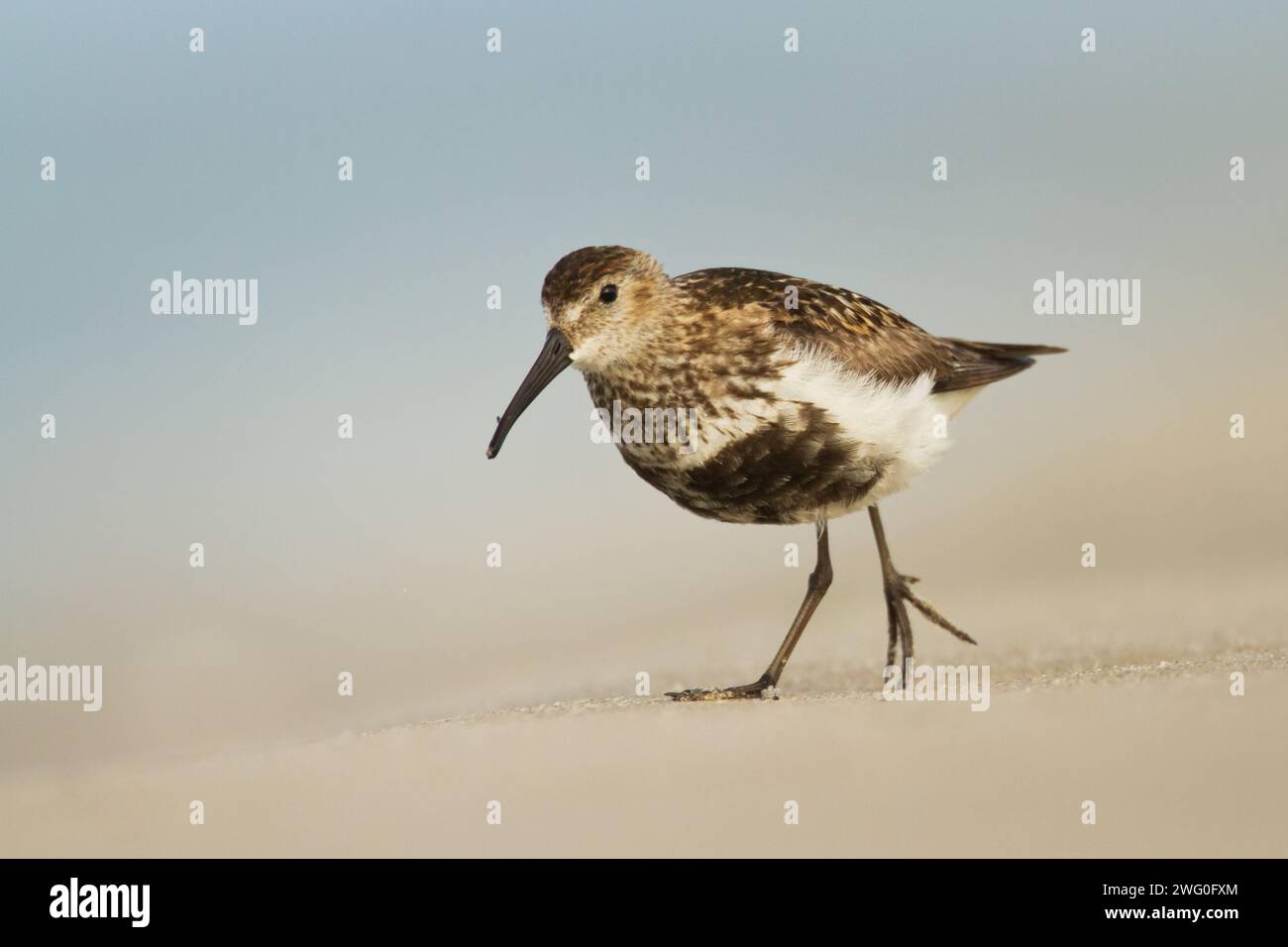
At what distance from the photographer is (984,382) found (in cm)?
916

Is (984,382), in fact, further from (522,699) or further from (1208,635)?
(522,699)

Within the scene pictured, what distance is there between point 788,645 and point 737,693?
383 mm

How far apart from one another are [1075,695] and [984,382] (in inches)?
78.6

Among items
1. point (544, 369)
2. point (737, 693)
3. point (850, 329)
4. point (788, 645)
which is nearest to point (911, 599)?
point (788, 645)

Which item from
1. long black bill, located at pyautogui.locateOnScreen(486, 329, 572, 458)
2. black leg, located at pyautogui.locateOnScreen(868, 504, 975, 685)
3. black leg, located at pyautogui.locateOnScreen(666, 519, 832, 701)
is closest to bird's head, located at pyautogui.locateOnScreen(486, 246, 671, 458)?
long black bill, located at pyautogui.locateOnScreen(486, 329, 572, 458)

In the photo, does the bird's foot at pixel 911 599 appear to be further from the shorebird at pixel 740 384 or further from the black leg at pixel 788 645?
the shorebird at pixel 740 384

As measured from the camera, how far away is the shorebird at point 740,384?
26.2 feet

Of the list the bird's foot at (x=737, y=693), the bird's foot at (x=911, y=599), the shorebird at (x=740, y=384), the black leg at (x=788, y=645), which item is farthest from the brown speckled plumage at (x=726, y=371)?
the bird's foot at (x=911, y=599)

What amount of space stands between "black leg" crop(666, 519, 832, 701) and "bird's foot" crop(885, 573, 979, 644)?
650 mm

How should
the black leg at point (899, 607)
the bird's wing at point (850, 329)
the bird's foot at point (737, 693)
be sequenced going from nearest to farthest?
the bird's wing at point (850, 329)
the bird's foot at point (737, 693)
the black leg at point (899, 607)

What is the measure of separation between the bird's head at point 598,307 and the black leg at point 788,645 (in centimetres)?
139

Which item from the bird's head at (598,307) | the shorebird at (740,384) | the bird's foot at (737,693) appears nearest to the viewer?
the shorebird at (740,384)

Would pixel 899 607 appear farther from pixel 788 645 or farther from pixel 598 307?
pixel 598 307

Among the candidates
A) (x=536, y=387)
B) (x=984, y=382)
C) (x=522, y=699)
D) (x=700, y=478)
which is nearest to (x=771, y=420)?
(x=700, y=478)
